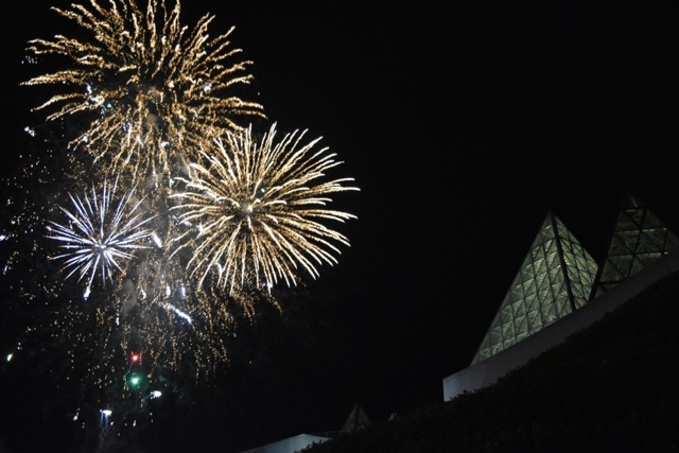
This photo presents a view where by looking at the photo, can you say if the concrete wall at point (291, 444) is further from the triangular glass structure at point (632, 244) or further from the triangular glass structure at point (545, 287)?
the triangular glass structure at point (632, 244)

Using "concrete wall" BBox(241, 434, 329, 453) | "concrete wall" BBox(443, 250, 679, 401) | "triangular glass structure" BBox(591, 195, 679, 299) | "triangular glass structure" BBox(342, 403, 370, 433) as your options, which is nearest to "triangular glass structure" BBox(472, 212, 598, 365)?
"triangular glass structure" BBox(591, 195, 679, 299)

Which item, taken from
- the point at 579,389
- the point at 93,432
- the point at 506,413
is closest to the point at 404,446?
the point at 506,413

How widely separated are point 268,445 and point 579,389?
29.5m

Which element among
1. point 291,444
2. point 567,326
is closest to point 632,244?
point 567,326

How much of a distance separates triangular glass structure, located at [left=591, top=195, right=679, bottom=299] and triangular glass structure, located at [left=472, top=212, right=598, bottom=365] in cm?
220

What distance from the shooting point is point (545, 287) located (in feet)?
95.8

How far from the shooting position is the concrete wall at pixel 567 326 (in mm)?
17797

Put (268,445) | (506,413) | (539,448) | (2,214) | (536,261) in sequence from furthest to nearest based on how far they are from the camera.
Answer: (268,445)
(536,261)
(2,214)
(506,413)
(539,448)

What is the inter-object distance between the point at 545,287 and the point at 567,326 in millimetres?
8601

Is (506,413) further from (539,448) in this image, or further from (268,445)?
(268,445)

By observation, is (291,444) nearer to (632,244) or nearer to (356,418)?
(356,418)

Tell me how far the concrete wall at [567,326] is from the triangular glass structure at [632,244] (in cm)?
369

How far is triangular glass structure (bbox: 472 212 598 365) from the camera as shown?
27.2 m

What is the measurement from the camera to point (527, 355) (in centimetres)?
2286
